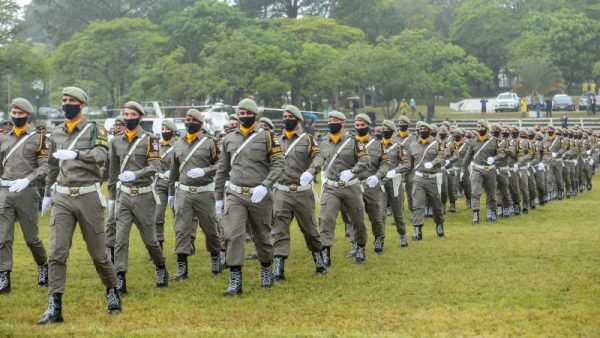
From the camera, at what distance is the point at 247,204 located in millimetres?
11195

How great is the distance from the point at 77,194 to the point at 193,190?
255 centimetres

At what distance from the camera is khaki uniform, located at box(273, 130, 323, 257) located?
12312 mm

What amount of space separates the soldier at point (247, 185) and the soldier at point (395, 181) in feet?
13.2

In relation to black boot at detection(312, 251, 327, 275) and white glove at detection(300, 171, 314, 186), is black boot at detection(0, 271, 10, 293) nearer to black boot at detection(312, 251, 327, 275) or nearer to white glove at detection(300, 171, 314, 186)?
white glove at detection(300, 171, 314, 186)

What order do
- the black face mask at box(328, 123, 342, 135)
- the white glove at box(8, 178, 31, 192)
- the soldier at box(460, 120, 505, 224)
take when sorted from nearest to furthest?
the white glove at box(8, 178, 31, 192)
the black face mask at box(328, 123, 342, 135)
the soldier at box(460, 120, 505, 224)

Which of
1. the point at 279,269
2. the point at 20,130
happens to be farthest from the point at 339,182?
the point at 20,130

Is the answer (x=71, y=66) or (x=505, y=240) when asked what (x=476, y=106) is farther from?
(x=505, y=240)

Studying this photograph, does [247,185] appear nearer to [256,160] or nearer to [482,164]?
[256,160]

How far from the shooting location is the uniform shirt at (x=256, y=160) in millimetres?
11242

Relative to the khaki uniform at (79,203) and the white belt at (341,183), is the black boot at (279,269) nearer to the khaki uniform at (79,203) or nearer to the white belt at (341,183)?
the white belt at (341,183)

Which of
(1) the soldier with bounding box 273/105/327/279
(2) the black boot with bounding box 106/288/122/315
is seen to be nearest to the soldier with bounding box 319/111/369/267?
(1) the soldier with bounding box 273/105/327/279

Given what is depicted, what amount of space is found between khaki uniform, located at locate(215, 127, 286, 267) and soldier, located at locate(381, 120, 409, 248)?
401 cm

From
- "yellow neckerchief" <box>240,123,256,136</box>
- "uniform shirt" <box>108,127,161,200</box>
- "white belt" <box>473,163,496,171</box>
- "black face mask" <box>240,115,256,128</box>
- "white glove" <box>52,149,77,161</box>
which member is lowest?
"white belt" <box>473,163,496,171</box>

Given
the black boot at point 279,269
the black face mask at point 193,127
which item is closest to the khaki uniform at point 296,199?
the black boot at point 279,269
